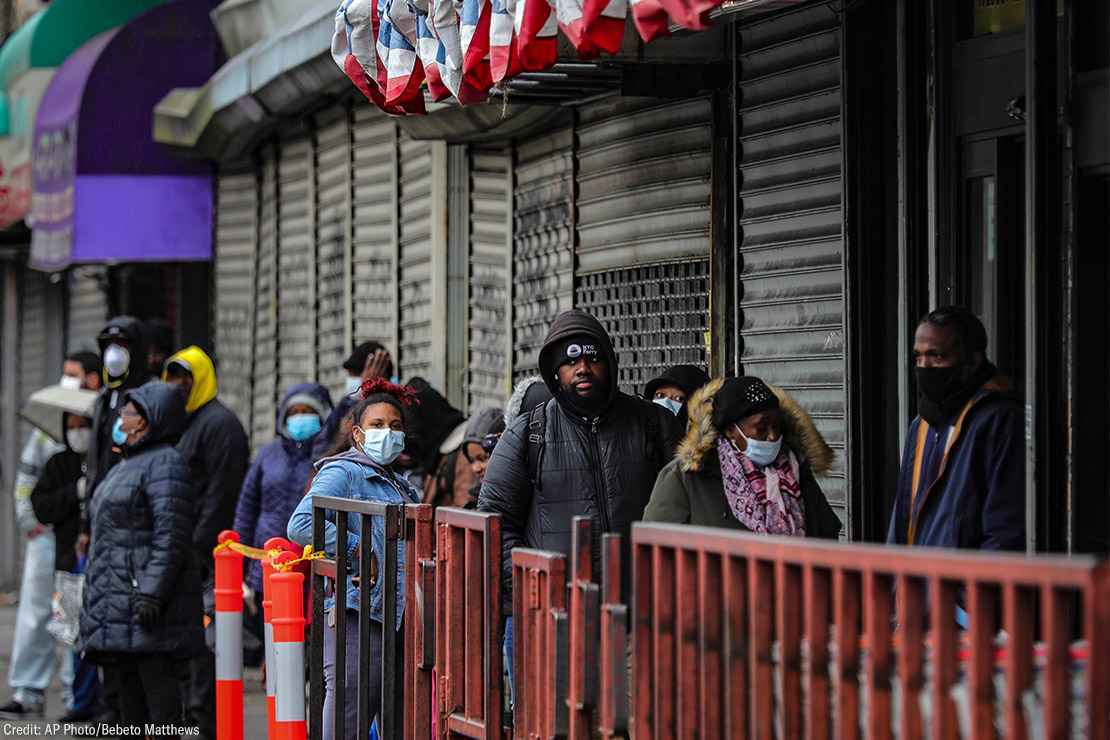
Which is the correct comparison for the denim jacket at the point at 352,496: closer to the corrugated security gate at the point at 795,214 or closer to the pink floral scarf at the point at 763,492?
the pink floral scarf at the point at 763,492

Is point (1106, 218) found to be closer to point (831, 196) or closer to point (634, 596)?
point (831, 196)

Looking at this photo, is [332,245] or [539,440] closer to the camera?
[539,440]

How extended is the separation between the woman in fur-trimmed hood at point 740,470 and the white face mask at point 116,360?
5.90 meters

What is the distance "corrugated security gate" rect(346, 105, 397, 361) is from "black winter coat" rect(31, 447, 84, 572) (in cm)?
296

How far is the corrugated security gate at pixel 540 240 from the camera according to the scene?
38.7ft

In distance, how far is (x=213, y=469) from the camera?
11102 mm

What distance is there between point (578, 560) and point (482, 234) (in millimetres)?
7988

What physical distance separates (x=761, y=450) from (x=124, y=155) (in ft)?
38.5

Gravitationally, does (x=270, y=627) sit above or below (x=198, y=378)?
below

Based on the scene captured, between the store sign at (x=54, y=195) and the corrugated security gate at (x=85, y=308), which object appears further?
the corrugated security gate at (x=85, y=308)

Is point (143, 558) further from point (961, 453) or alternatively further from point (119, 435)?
point (961, 453)

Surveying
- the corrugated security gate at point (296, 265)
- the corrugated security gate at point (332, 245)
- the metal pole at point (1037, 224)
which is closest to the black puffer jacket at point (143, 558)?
the metal pole at point (1037, 224)

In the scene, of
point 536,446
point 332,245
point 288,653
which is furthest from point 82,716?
point 536,446

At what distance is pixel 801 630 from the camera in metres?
4.58
